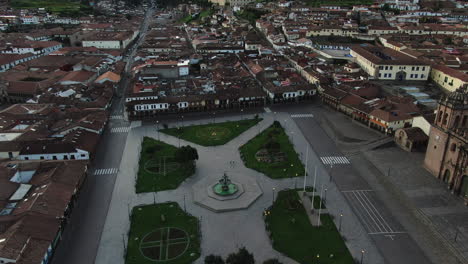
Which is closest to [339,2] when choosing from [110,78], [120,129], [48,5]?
[110,78]

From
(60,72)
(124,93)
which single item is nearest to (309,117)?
(124,93)

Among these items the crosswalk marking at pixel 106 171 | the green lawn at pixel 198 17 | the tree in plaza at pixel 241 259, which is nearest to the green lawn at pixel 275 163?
the crosswalk marking at pixel 106 171

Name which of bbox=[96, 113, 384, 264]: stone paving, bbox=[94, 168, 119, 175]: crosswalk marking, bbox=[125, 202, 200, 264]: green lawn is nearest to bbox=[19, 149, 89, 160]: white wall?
bbox=[94, 168, 119, 175]: crosswalk marking

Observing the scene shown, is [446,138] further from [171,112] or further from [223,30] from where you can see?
[223,30]

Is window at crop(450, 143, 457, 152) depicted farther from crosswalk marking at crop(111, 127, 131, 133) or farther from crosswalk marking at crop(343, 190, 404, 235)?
crosswalk marking at crop(111, 127, 131, 133)

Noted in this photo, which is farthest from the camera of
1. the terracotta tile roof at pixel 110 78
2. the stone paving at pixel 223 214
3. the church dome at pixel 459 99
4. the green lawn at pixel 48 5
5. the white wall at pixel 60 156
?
the green lawn at pixel 48 5

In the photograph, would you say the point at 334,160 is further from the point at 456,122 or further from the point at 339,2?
the point at 339,2

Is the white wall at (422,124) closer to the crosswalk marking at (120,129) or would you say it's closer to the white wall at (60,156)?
the crosswalk marking at (120,129)
